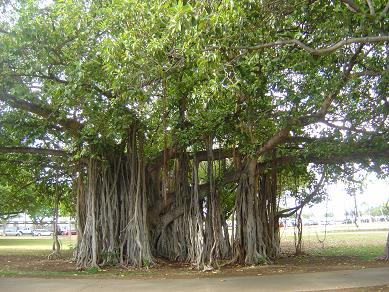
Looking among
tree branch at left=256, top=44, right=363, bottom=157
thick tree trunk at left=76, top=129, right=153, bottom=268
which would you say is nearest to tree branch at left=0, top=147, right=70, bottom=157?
thick tree trunk at left=76, top=129, right=153, bottom=268

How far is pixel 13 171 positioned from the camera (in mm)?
15523

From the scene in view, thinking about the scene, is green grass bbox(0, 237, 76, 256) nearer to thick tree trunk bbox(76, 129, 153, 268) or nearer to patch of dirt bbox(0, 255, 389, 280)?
patch of dirt bbox(0, 255, 389, 280)

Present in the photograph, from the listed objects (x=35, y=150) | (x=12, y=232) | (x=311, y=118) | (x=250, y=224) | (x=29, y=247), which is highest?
(x=311, y=118)

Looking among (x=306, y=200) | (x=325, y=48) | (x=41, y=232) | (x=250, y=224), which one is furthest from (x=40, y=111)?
(x=41, y=232)

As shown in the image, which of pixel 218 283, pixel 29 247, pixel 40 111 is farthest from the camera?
pixel 29 247

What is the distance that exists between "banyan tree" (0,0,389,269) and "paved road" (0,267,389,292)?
2.44 metres

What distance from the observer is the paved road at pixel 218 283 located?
7.87 meters

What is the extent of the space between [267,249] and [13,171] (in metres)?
8.73

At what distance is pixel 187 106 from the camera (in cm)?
1153

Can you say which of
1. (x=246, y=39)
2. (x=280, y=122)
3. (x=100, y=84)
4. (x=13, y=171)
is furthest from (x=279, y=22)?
(x=13, y=171)

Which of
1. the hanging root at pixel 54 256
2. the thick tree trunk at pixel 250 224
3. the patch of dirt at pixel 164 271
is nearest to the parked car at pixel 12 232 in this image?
the hanging root at pixel 54 256

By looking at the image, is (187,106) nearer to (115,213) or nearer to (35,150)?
(115,213)

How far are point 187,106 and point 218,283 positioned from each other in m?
4.70

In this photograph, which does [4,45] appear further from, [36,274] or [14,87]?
[36,274]
